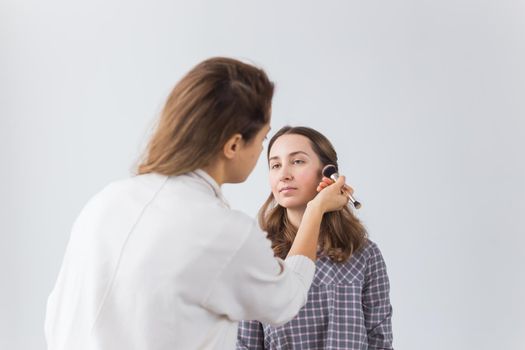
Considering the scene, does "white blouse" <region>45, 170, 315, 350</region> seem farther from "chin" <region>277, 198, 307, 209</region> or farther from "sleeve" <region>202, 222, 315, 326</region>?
"chin" <region>277, 198, 307, 209</region>

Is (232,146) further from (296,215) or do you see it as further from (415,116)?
(415,116)

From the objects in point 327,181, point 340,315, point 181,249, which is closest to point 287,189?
point 327,181

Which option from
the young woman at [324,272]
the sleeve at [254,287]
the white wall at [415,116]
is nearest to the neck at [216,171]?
the sleeve at [254,287]

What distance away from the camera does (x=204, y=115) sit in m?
1.15

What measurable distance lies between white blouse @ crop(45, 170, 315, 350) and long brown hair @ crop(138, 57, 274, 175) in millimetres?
46

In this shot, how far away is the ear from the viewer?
1.19m

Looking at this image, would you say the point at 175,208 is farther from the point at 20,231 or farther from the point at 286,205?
the point at 20,231

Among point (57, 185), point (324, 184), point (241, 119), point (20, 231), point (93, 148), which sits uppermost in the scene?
point (241, 119)

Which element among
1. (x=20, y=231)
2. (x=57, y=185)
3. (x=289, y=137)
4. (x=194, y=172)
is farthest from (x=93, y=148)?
(x=194, y=172)

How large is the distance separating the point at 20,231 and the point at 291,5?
1522 mm

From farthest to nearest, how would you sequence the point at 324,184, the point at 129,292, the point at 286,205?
the point at 286,205, the point at 324,184, the point at 129,292

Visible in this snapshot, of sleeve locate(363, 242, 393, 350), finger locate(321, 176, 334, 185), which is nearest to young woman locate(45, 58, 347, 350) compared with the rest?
finger locate(321, 176, 334, 185)

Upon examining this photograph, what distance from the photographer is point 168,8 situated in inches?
110

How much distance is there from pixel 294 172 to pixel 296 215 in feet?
0.42
